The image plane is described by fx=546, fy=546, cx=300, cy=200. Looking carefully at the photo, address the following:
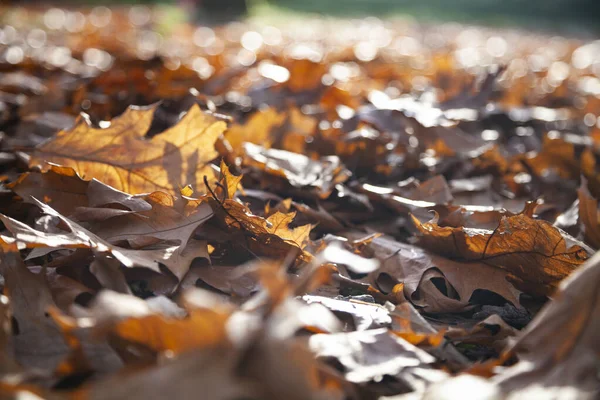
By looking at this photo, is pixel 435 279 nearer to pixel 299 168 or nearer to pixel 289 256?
pixel 289 256

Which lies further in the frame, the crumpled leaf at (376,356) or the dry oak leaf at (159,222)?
the dry oak leaf at (159,222)

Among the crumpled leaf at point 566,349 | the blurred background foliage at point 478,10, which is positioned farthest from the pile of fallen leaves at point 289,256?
the blurred background foliage at point 478,10

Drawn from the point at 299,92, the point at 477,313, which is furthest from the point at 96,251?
the point at 299,92

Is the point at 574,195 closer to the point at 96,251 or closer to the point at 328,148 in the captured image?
the point at 328,148

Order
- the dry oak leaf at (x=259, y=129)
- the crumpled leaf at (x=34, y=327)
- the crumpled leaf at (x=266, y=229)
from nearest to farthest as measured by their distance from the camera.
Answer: the crumpled leaf at (x=34, y=327) < the crumpled leaf at (x=266, y=229) < the dry oak leaf at (x=259, y=129)

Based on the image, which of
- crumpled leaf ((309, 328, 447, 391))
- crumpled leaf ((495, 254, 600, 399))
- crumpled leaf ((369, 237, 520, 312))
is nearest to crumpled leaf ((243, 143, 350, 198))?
crumpled leaf ((369, 237, 520, 312))

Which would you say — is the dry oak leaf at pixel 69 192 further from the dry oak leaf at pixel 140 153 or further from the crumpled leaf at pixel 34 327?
the crumpled leaf at pixel 34 327

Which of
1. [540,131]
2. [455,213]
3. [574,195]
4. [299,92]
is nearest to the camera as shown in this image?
[455,213]
